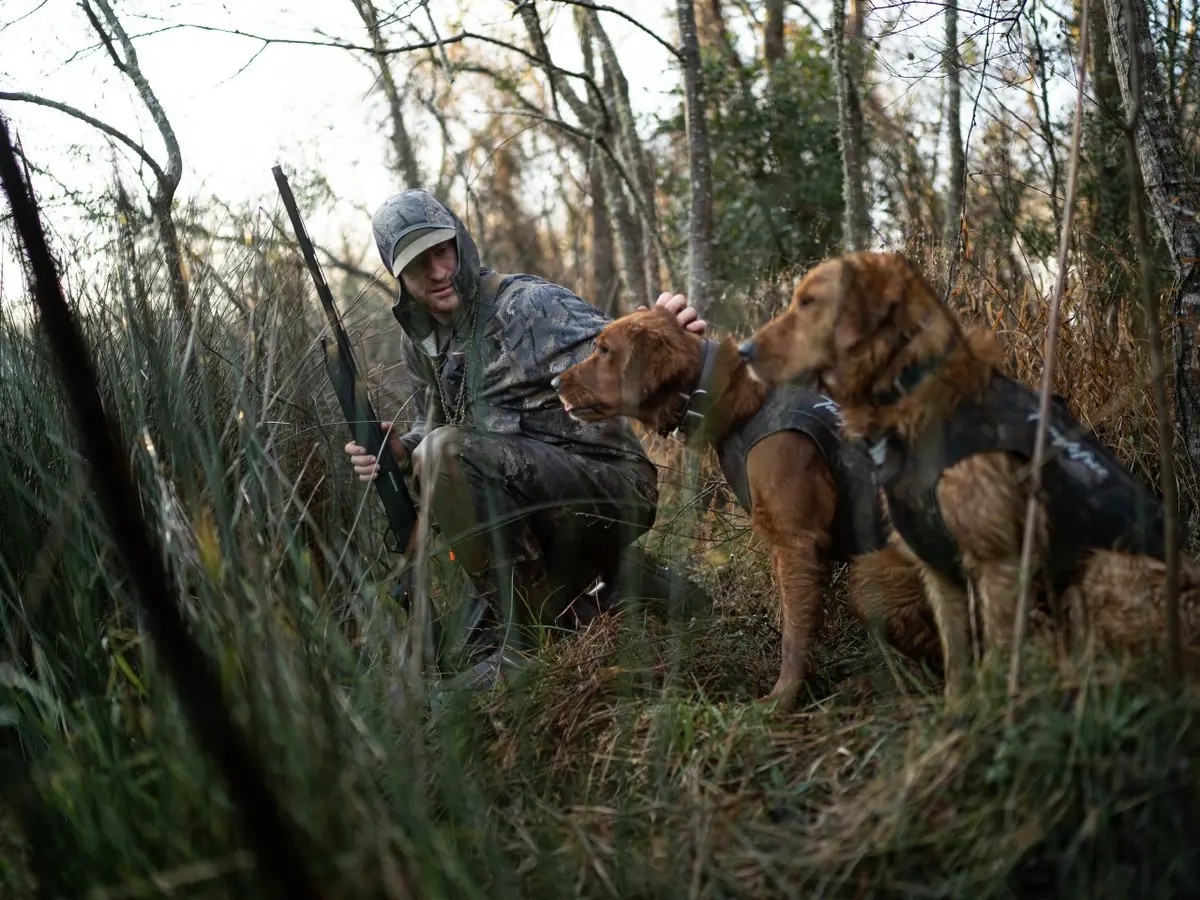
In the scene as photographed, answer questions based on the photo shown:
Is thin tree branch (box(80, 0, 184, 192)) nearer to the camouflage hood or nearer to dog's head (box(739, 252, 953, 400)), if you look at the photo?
the camouflage hood

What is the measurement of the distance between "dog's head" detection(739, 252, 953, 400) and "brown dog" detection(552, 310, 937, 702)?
49 cm

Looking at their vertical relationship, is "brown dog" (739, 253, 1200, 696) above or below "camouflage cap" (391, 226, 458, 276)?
below

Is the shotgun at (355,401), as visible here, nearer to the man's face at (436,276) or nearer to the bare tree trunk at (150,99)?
the man's face at (436,276)

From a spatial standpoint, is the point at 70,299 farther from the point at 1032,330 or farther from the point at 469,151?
the point at 469,151

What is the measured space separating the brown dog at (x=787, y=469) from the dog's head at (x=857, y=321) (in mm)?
487

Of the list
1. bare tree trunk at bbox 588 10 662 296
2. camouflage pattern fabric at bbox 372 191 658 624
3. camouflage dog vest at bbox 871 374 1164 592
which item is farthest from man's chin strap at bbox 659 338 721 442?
bare tree trunk at bbox 588 10 662 296

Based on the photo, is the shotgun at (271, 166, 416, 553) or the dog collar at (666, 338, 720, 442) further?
the shotgun at (271, 166, 416, 553)

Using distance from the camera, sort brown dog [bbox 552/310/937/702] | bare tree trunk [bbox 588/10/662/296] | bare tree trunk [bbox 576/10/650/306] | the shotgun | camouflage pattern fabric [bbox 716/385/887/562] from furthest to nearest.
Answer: bare tree trunk [bbox 576/10/650/306] < bare tree trunk [bbox 588/10/662/296] < the shotgun < camouflage pattern fabric [bbox 716/385/887/562] < brown dog [bbox 552/310/937/702]

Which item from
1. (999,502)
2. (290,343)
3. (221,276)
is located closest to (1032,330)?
(999,502)

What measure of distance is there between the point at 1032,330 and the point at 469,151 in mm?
10199

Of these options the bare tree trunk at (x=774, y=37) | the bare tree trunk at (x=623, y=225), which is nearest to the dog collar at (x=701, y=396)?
the bare tree trunk at (x=623, y=225)

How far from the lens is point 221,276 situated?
152 inches

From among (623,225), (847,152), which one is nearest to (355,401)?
(847,152)

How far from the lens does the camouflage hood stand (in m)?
4.38
